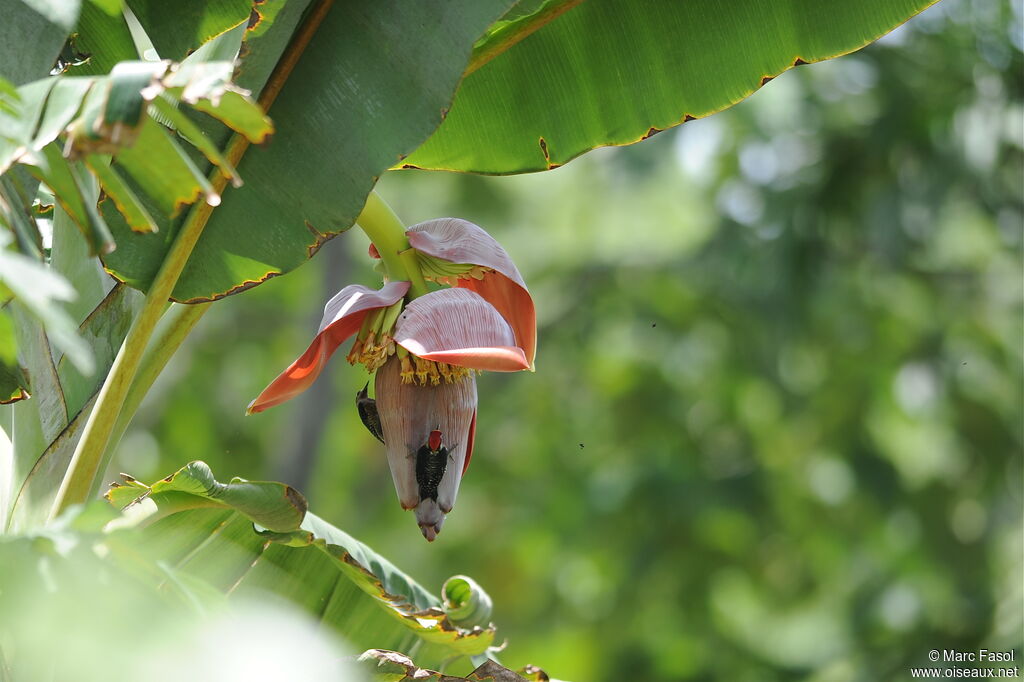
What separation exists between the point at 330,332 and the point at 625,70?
1.79 feet

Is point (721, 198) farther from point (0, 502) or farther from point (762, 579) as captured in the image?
point (0, 502)

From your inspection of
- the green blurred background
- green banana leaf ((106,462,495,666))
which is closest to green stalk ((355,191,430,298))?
green banana leaf ((106,462,495,666))

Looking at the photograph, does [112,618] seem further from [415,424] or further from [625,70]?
[625,70]

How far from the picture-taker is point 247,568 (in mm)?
1394

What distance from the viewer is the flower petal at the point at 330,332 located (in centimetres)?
107

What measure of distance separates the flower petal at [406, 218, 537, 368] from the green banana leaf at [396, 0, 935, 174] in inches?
9.2

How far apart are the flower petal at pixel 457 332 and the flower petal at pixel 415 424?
0.09 m

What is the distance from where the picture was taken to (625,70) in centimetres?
136

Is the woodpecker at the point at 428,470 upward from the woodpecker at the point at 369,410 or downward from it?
downward

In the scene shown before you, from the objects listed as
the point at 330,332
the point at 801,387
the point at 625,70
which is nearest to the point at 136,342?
the point at 330,332

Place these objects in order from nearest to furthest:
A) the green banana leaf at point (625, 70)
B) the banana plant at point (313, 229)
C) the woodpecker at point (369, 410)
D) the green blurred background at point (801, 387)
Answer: the banana plant at point (313, 229) → the woodpecker at point (369, 410) → the green banana leaf at point (625, 70) → the green blurred background at point (801, 387)

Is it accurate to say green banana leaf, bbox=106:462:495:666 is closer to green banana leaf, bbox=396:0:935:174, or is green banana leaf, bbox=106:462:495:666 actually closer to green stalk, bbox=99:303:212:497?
green stalk, bbox=99:303:212:497

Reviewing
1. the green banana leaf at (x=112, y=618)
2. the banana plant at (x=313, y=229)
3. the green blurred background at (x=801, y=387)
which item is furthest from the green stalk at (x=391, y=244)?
the green blurred background at (x=801, y=387)

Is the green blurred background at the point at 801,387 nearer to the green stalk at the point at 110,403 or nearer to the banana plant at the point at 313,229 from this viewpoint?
the banana plant at the point at 313,229
